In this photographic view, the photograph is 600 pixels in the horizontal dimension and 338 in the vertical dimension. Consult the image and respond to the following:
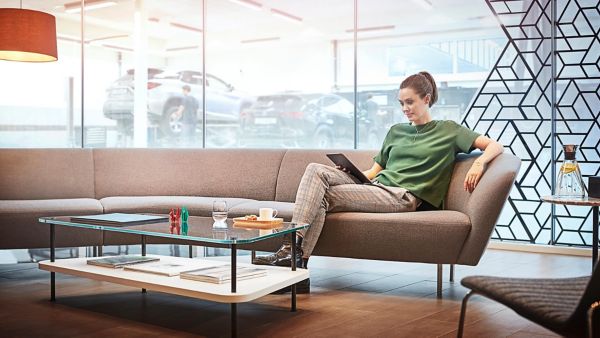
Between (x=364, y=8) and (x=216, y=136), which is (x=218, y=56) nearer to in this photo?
(x=216, y=136)

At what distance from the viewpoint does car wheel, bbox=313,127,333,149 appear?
6230 millimetres

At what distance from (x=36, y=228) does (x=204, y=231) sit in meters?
1.42

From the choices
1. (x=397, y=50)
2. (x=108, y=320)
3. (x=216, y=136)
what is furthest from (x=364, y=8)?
(x=108, y=320)

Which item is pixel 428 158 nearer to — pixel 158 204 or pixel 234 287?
pixel 234 287

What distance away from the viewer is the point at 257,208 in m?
4.02

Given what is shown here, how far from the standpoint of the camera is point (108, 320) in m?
3.02

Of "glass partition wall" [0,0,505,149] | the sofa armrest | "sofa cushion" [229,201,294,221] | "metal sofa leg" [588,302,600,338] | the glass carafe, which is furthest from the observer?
"glass partition wall" [0,0,505,149]

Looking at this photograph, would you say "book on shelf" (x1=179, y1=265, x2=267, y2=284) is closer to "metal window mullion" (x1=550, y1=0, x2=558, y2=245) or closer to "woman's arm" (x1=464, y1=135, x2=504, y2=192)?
"woman's arm" (x1=464, y1=135, x2=504, y2=192)

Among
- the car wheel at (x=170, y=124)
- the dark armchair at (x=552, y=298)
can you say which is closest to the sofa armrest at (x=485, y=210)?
the dark armchair at (x=552, y=298)

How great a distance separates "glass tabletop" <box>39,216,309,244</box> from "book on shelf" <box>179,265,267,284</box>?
17 cm

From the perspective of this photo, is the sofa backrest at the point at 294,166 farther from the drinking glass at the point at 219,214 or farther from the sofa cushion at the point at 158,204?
the drinking glass at the point at 219,214

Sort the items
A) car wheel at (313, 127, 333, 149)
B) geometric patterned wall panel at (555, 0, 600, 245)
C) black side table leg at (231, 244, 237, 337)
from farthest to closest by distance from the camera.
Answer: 1. car wheel at (313, 127, 333, 149)
2. geometric patterned wall panel at (555, 0, 600, 245)
3. black side table leg at (231, 244, 237, 337)

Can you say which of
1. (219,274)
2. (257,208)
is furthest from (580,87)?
(219,274)

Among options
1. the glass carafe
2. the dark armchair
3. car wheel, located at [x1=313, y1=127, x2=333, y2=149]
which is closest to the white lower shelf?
the dark armchair
